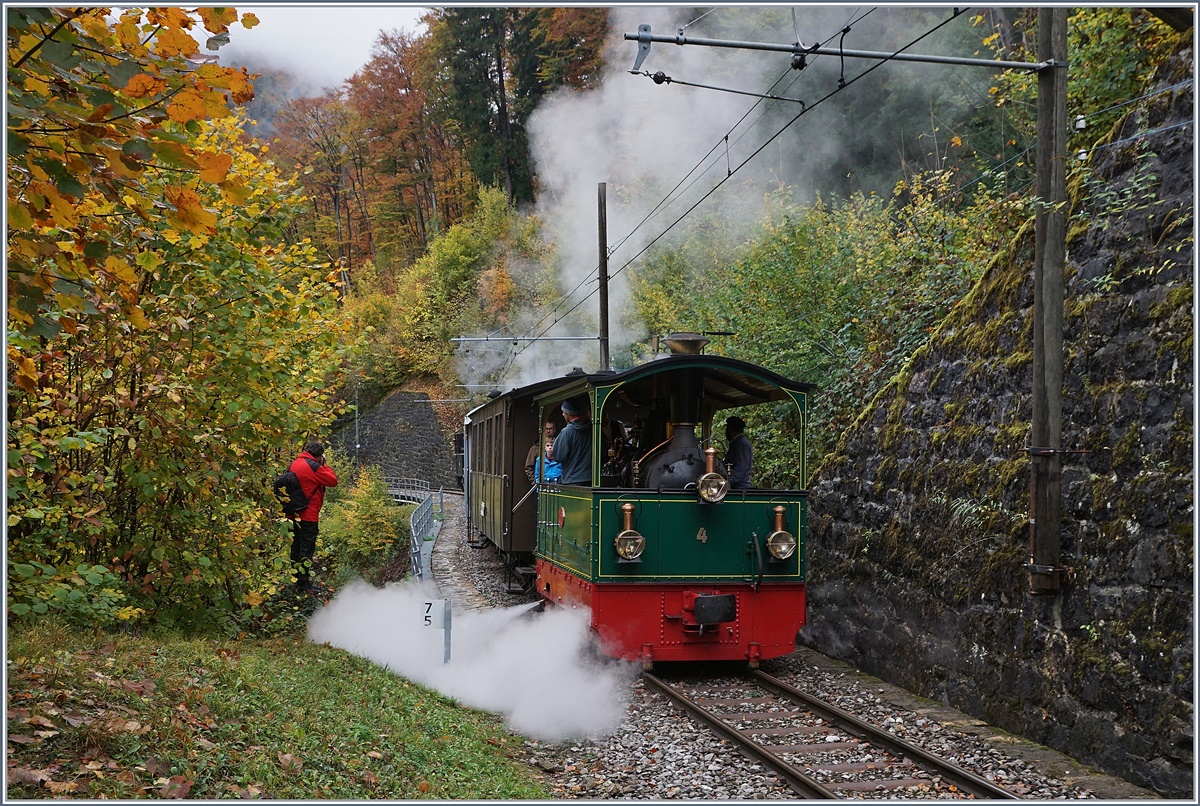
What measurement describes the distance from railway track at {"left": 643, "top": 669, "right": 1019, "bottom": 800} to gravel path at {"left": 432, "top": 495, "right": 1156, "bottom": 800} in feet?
0.39

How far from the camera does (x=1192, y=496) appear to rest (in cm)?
559

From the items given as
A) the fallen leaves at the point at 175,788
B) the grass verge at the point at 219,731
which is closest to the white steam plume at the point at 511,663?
the grass verge at the point at 219,731

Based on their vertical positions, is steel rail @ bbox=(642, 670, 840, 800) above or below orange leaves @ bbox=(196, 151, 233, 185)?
below

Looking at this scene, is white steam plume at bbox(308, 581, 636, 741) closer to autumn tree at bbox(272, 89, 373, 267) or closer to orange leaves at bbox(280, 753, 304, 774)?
orange leaves at bbox(280, 753, 304, 774)

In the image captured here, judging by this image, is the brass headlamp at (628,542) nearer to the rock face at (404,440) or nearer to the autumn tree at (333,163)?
the rock face at (404,440)

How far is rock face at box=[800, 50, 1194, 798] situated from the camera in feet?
18.8

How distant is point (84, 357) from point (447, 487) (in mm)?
33866

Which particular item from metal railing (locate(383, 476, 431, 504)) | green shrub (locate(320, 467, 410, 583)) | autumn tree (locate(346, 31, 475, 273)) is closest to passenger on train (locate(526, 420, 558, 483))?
green shrub (locate(320, 467, 410, 583))

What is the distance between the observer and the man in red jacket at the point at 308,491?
10.3 m

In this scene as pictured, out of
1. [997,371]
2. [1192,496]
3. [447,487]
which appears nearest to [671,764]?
[1192,496]

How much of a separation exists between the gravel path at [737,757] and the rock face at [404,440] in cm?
3167

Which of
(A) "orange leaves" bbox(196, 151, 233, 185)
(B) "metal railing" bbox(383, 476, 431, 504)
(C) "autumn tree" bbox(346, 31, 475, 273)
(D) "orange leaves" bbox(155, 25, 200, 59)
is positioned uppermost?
(C) "autumn tree" bbox(346, 31, 475, 273)

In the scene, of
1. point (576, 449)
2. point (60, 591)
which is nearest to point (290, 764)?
point (60, 591)

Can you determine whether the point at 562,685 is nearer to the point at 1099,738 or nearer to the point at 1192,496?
the point at 1099,738
